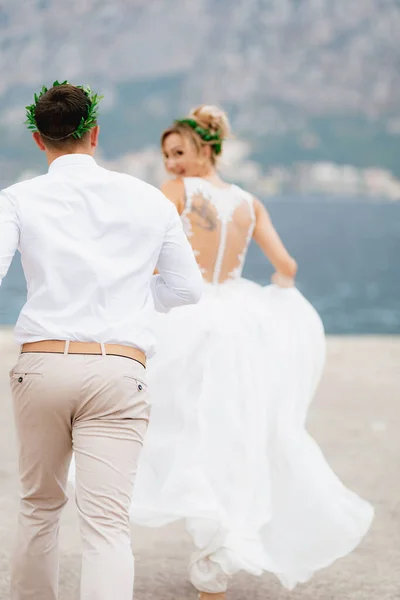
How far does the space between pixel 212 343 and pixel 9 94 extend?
3936 centimetres

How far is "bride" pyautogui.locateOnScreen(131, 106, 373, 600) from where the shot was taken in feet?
11.2

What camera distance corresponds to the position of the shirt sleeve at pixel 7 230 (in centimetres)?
246

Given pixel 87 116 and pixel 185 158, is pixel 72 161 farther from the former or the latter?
pixel 185 158

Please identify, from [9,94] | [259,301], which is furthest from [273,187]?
[259,301]

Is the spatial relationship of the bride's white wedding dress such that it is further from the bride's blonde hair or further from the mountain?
the mountain

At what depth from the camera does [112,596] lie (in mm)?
2521

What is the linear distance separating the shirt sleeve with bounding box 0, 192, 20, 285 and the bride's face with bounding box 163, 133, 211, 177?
1.44 metres

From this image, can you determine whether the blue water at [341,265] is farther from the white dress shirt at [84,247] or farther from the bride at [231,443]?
the white dress shirt at [84,247]

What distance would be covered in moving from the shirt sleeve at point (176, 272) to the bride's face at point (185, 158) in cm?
109

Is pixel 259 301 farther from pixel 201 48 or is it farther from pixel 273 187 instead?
pixel 273 187

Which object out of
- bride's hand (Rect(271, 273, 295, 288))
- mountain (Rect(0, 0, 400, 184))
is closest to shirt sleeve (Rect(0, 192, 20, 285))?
bride's hand (Rect(271, 273, 295, 288))

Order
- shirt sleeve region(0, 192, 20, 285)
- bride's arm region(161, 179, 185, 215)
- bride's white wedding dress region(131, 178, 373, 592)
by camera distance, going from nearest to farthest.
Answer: shirt sleeve region(0, 192, 20, 285)
bride's white wedding dress region(131, 178, 373, 592)
bride's arm region(161, 179, 185, 215)

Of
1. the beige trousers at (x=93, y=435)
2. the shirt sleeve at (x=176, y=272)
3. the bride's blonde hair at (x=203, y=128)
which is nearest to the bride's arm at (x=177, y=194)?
the bride's blonde hair at (x=203, y=128)

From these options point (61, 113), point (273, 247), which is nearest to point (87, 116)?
point (61, 113)
